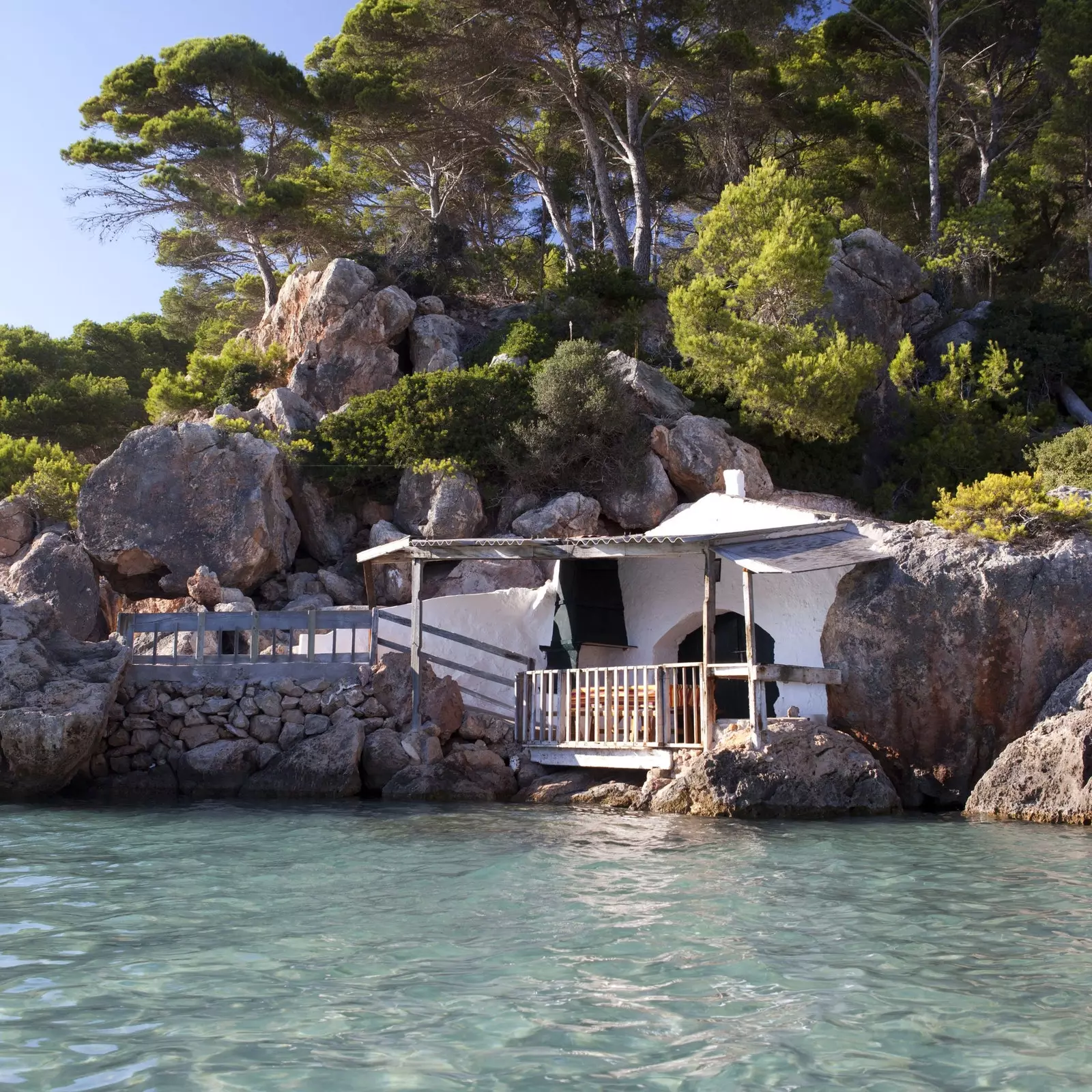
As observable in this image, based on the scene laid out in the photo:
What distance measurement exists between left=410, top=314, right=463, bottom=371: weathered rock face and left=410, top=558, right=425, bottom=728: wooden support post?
12.5 m

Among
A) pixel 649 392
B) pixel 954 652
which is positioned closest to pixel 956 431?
pixel 649 392

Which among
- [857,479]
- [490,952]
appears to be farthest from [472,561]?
[490,952]

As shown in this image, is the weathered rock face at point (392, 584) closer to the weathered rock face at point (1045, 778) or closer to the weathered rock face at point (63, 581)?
the weathered rock face at point (63, 581)

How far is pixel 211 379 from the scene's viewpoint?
2733 cm

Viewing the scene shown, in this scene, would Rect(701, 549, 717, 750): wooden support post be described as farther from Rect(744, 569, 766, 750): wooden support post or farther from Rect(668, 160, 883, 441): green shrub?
Rect(668, 160, 883, 441): green shrub

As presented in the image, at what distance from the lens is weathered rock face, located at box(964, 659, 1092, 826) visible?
10.9m

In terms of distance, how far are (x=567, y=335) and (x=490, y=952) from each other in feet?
71.5

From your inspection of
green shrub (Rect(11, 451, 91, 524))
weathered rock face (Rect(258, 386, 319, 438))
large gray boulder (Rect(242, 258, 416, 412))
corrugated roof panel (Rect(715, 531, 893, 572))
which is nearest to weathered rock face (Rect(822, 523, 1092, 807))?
corrugated roof panel (Rect(715, 531, 893, 572))

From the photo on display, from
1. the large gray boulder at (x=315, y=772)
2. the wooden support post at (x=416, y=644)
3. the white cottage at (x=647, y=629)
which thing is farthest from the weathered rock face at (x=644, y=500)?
the large gray boulder at (x=315, y=772)

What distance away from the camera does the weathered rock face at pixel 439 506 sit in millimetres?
21516

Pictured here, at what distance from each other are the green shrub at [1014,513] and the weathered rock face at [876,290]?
502 inches

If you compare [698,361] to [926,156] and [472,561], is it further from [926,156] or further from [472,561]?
[926,156]

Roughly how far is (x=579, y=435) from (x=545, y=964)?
17.0 meters

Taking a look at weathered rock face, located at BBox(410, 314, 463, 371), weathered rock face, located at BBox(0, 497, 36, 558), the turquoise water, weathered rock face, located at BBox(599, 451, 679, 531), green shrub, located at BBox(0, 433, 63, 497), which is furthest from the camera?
weathered rock face, located at BBox(410, 314, 463, 371)
